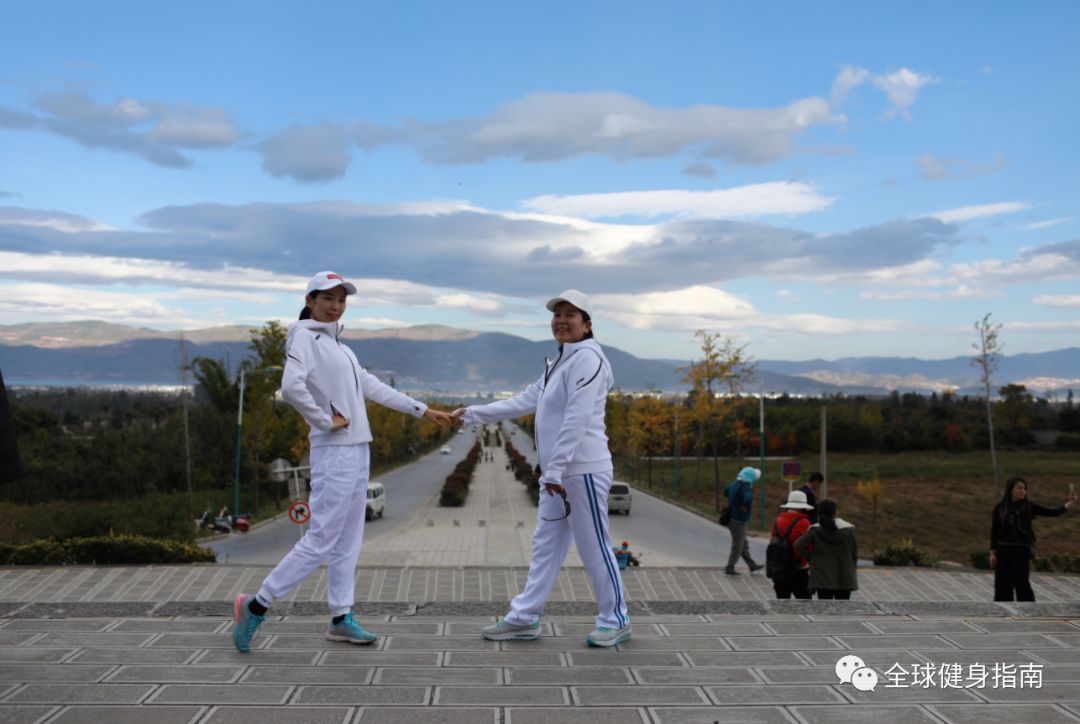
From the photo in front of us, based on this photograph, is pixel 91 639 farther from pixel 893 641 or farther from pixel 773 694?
pixel 893 641

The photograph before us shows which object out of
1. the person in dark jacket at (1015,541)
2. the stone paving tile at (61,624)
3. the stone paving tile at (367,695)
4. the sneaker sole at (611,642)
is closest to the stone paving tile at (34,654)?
the stone paving tile at (61,624)

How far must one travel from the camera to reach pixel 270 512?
122ft

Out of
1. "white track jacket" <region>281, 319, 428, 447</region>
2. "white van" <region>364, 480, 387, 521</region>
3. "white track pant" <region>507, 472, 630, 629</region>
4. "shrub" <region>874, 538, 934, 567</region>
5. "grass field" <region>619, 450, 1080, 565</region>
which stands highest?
"white track jacket" <region>281, 319, 428, 447</region>

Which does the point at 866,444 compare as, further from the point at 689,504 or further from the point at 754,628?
the point at 754,628

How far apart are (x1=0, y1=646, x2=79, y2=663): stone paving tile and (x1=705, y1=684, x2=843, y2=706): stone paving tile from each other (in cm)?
312

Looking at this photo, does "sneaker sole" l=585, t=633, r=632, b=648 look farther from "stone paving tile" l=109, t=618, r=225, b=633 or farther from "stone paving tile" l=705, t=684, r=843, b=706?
"stone paving tile" l=109, t=618, r=225, b=633

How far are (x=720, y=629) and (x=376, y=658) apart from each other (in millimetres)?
1926

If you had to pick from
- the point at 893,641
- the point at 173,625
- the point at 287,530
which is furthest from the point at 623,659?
the point at 287,530

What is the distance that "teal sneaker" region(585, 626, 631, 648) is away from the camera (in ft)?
Result: 16.3

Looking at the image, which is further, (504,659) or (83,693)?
(504,659)

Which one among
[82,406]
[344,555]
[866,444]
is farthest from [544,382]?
[82,406]

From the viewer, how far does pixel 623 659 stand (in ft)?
15.7

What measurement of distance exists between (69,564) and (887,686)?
382 inches

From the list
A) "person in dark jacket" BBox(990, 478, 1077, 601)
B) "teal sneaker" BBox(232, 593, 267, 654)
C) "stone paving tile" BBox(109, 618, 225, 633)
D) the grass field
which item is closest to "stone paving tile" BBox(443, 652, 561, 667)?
"teal sneaker" BBox(232, 593, 267, 654)
